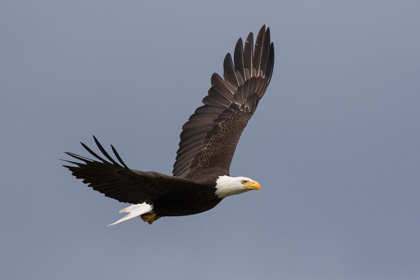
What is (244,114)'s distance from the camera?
14.7 meters

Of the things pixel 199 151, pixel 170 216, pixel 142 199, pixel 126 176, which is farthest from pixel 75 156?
pixel 199 151

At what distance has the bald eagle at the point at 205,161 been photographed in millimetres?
11086

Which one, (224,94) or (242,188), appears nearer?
(242,188)

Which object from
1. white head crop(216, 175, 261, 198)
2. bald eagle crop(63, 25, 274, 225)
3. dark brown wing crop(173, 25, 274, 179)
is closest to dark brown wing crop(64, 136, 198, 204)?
bald eagle crop(63, 25, 274, 225)

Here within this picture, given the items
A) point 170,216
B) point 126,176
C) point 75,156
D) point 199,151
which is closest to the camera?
point 75,156

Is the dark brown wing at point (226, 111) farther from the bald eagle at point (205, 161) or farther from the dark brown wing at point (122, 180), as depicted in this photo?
the dark brown wing at point (122, 180)

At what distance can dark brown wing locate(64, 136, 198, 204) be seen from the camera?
35.4 ft

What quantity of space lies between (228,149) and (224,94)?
134 centimetres

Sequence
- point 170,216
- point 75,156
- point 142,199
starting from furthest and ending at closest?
point 170,216 → point 142,199 → point 75,156

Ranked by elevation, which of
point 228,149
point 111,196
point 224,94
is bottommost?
point 111,196

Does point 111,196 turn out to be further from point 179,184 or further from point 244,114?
point 244,114

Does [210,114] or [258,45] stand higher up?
[258,45]

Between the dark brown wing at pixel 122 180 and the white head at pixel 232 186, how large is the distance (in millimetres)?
697

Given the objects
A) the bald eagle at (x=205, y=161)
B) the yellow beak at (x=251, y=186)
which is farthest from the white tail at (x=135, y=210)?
the yellow beak at (x=251, y=186)
